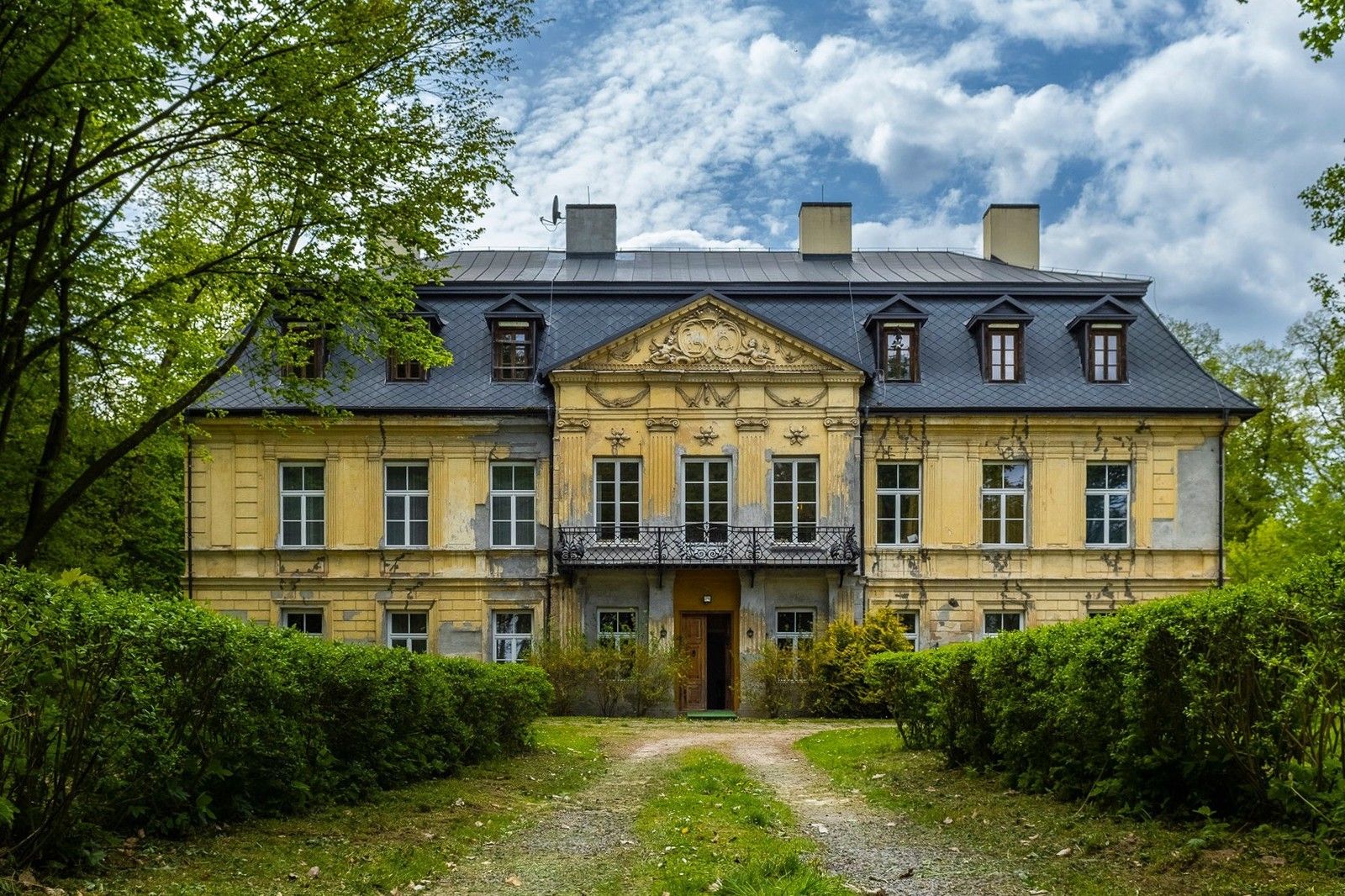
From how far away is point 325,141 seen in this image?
46.5ft

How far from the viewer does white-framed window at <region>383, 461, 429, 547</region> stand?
27438mm

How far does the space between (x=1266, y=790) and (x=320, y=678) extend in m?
7.15

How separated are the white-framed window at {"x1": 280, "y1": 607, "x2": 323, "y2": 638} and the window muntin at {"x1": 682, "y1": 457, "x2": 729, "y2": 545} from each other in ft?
29.2

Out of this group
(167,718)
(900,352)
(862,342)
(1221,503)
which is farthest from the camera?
(862,342)

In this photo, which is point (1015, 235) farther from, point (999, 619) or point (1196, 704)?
point (1196, 704)

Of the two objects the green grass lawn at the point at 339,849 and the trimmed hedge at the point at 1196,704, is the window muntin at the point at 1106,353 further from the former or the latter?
the green grass lawn at the point at 339,849

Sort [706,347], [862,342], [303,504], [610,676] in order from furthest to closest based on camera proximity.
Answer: [862,342] → [303,504] → [706,347] → [610,676]

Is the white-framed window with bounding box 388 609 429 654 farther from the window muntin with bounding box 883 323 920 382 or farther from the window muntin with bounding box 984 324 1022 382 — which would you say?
the window muntin with bounding box 984 324 1022 382

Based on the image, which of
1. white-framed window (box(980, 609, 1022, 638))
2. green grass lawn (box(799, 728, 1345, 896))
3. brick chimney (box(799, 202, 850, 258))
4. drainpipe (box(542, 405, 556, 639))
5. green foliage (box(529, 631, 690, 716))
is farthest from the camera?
brick chimney (box(799, 202, 850, 258))

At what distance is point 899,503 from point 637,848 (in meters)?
19.6

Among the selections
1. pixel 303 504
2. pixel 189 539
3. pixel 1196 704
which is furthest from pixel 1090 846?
pixel 189 539

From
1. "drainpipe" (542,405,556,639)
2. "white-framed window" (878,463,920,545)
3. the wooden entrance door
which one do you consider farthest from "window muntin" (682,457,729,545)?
"white-framed window" (878,463,920,545)

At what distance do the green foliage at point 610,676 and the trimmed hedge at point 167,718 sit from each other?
14.0m

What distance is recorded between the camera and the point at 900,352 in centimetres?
2806
